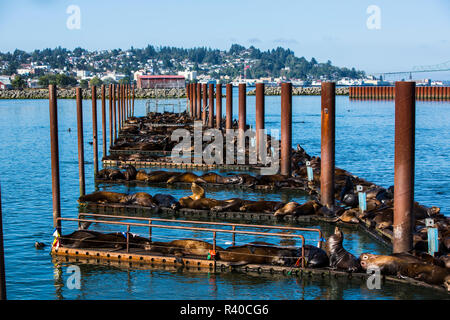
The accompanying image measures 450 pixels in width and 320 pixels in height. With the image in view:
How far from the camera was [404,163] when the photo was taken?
13.5 m

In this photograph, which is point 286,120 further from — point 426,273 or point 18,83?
point 18,83

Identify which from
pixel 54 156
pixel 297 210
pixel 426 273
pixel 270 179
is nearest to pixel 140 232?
pixel 54 156

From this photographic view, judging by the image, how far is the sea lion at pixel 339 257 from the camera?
13.2m

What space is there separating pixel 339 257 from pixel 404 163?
2.43 metres

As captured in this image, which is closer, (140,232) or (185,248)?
(185,248)

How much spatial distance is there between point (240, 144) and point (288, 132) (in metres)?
8.04

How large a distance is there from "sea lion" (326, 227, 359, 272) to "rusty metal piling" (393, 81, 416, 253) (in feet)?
4.21

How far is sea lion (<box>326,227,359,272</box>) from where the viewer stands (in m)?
13.2

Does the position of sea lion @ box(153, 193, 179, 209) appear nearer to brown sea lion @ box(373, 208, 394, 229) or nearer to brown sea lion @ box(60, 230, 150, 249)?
brown sea lion @ box(60, 230, 150, 249)

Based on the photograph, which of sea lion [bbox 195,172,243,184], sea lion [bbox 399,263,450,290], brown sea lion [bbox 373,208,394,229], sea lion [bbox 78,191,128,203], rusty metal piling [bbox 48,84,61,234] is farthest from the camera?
sea lion [bbox 195,172,243,184]

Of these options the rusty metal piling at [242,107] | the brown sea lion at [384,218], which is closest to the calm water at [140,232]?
the brown sea lion at [384,218]

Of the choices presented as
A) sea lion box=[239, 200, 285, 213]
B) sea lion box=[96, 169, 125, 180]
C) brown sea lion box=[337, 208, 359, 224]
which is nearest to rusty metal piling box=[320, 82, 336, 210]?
brown sea lion box=[337, 208, 359, 224]

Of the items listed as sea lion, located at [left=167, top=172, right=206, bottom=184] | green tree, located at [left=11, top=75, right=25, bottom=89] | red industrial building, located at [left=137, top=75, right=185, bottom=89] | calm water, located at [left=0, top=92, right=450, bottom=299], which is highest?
green tree, located at [left=11, top=75, right=25, bottom=89]
